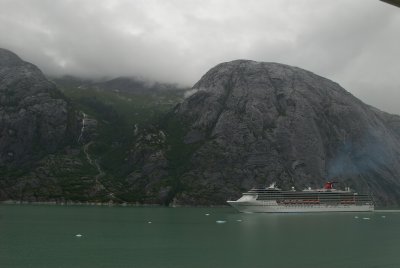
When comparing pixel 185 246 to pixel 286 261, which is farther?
pixel 185 246

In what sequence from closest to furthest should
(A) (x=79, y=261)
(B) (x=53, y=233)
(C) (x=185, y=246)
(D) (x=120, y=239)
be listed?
(A) (x=79, y=261)
(C) (x=185, y=246)
(D) (x=120, y=239)
(B) (x=53, y=233)

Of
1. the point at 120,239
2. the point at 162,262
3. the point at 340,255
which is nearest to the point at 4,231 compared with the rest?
the point at 120,239

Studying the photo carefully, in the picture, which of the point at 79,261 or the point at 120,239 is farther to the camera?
the point at 120,239

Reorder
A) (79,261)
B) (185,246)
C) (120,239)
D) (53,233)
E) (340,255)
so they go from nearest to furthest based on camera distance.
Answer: (79,261), (340,255), (185,246), (120,239), (53,233)

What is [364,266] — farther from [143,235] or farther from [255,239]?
[143,235]

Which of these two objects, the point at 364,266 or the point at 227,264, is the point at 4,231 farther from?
the point at 364,266

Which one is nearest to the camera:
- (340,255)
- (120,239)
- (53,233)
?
(340,255)

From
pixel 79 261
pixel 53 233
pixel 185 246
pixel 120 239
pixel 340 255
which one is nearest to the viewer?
pixel 79 261

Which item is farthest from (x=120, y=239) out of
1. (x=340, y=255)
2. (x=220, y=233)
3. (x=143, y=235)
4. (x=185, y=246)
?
(x=340, y=255)

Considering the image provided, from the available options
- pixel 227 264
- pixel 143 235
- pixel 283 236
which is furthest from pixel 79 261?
pixel 283 236
